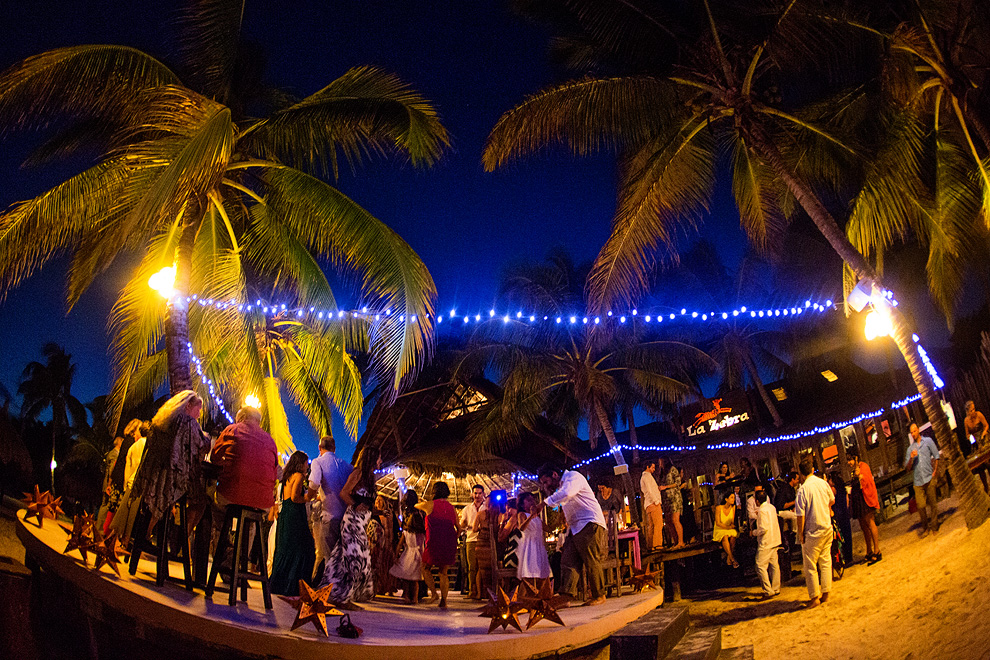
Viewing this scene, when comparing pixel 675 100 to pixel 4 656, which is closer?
pixel 4 656

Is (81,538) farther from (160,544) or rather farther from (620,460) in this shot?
(620,460)

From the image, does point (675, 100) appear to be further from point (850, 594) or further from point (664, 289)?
point (664, 289)

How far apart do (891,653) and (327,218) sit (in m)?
8.18

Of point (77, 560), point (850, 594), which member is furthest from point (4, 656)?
point (850, 594)

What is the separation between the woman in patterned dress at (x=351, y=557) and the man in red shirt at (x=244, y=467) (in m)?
1.28

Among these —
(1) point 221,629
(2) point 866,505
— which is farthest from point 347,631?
(2) point 866,505

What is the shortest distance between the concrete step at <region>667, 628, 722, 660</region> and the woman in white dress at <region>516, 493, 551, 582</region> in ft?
7.74

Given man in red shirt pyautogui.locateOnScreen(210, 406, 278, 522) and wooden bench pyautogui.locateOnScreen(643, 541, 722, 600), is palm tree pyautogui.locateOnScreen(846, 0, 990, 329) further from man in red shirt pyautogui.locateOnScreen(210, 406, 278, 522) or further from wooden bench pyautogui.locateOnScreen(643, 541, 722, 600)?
man in red shirt pyautogui.locateOnScreen(210, 406, 278, 522)

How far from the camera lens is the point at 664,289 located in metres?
27.1

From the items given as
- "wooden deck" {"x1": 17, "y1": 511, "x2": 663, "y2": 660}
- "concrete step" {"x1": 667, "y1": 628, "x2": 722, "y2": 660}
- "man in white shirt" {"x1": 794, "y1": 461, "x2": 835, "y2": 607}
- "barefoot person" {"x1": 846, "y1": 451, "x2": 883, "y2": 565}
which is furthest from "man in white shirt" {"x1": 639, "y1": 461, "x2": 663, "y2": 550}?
"wooden deck" {"x1": 17, "y1": 511, "x2": 663, "y2": 660}

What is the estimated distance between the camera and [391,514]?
35.0 feet

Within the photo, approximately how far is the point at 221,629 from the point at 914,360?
8.92 m

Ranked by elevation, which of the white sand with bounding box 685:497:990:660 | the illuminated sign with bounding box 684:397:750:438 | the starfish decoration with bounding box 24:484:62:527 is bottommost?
the white sand with bounding box 685:497:990:660

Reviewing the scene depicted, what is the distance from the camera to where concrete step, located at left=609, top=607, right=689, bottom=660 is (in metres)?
5.32
